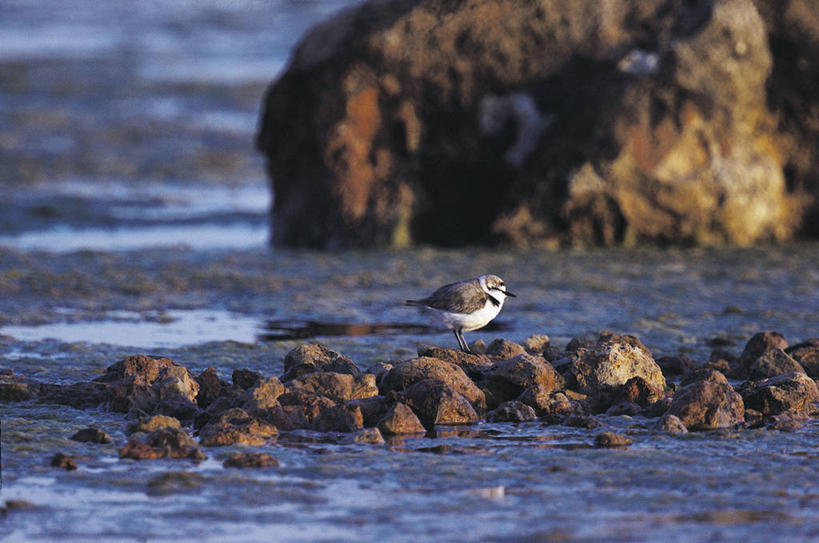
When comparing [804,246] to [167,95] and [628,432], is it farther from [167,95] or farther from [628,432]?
[167,95]

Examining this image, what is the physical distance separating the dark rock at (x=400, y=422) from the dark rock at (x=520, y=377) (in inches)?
27.9

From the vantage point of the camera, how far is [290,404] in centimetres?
668

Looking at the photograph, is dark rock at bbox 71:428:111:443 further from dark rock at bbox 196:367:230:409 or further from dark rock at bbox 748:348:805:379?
dark rock at bbox 748:348:805:379

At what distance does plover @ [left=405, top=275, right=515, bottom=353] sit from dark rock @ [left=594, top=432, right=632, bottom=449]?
1894 millimetres

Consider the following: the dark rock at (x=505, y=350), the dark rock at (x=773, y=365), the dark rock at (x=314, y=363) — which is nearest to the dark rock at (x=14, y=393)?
the dark rock at (x=314, y=363)

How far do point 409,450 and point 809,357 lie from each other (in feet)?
9.83

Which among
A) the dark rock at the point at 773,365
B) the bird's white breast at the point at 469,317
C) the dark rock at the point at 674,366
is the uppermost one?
the bird's white breast at the point at 469,317

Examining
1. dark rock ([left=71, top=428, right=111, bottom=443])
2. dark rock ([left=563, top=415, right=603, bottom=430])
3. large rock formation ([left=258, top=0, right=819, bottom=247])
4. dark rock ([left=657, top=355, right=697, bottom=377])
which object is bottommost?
dark rock ([left=71, top=428, right=111, bottom=443])

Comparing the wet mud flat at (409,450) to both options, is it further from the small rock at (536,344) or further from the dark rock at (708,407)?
the small rock at (536,344)

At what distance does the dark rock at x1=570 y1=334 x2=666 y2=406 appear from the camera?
7172 mm

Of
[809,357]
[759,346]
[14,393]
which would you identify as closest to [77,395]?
[14,393]

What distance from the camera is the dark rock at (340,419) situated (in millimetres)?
6480

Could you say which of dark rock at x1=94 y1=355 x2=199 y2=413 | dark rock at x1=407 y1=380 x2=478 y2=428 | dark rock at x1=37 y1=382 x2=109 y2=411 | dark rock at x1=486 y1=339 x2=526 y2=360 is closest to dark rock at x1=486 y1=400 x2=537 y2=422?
dark rock at x1=407 y1=380 x2=478 y2=428

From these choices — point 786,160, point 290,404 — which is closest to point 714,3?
point 786,160
